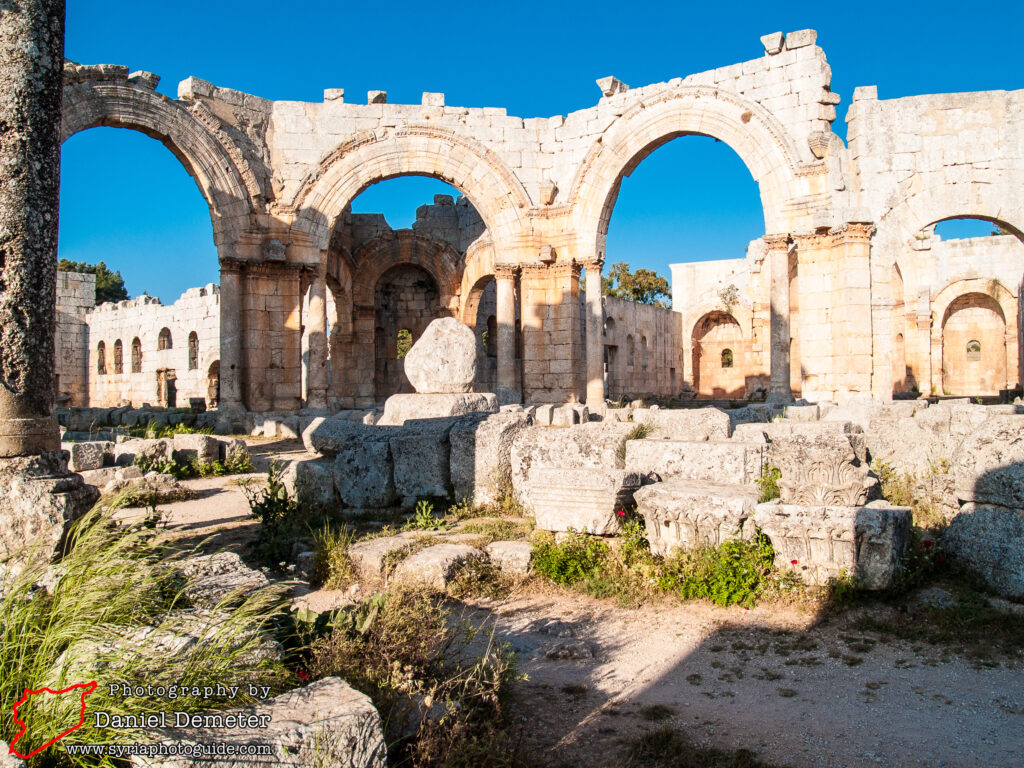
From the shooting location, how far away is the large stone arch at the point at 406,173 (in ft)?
49.6

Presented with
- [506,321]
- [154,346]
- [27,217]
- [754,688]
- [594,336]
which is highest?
[154,346]

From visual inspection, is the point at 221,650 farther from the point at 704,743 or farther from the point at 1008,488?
the point at 1008,488

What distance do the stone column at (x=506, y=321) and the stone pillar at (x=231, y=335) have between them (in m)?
5.59

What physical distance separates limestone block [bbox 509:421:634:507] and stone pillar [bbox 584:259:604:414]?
7.88m

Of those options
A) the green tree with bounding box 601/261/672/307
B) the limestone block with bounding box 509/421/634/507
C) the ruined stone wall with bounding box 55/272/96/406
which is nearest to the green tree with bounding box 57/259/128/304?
the ruined stone wall with bounding box 55/272/96/406

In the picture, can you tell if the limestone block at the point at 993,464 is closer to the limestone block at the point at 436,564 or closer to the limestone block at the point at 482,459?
the limestone block at the point at 436,564

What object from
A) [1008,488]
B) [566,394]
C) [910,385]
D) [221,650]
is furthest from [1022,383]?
[221,650]

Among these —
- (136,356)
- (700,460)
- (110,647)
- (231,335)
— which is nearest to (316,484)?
(700,460)

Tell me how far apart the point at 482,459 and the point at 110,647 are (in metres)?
4.99

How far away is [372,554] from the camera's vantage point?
215 inches

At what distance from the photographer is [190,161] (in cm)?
1419

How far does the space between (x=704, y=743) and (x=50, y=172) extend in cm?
514

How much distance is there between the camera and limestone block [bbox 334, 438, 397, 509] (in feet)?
24.1

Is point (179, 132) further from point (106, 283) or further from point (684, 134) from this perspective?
point (106, 283)
